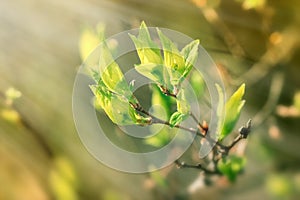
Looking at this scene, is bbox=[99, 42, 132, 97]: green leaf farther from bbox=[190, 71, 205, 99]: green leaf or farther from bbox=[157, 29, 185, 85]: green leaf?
bbox=[190, 71, 205, 99]: green leaf

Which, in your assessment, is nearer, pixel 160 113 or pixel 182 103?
pixel 182 103

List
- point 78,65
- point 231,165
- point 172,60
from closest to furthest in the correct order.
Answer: point 172,60, point 231,165, point 78,65

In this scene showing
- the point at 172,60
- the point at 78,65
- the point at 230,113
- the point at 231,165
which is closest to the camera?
the point at 172,60

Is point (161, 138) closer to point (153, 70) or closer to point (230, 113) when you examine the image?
point (230, 113)

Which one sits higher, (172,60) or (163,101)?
(163,101)

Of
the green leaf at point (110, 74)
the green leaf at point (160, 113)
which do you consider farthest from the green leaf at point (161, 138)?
the green leaf at point (110, 74)

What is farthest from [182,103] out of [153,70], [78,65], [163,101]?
[78,65]

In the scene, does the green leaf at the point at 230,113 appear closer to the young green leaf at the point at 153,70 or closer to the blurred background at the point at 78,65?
the young green leaf at the point at 153,70
